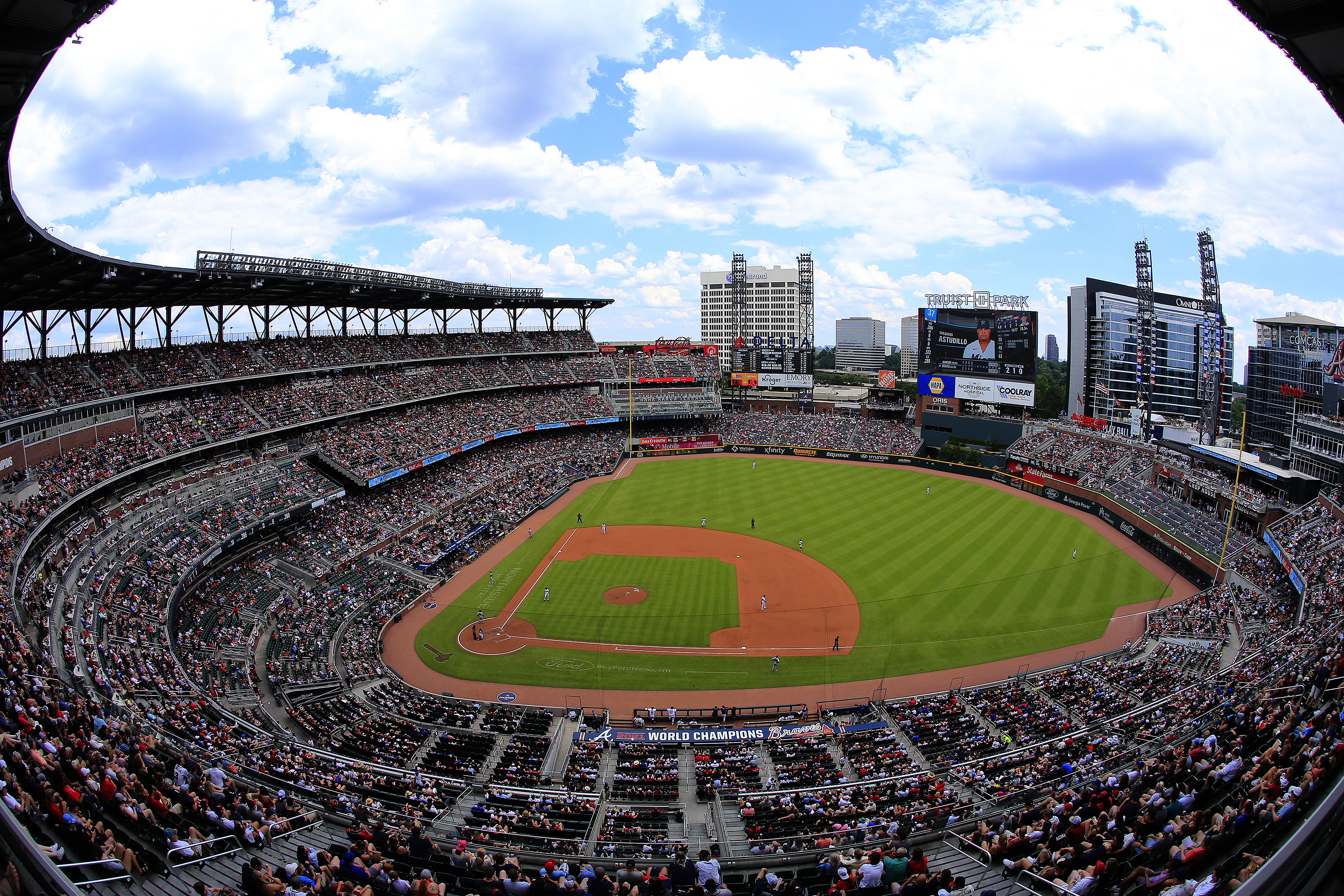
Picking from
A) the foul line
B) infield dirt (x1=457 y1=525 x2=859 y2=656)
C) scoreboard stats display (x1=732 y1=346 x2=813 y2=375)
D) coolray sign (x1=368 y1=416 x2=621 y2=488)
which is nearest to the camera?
infield dirt (x1=457 y1=525 x2=859 y2=656)

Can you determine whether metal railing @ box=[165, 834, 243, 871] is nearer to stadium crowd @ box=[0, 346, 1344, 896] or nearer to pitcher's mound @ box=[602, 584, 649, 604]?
stadium crowd @ box=[0, 346, 1344, 896]

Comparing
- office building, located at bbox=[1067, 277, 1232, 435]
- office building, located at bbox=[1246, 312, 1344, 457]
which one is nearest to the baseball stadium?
office building, located at bbox=[1246, 312, 1344, 457]

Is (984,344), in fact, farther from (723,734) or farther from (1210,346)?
(723,734)

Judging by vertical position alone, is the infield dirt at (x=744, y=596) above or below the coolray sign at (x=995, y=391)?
below

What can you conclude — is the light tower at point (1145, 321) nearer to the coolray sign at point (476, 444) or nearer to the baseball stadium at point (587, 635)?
the baseball stadium at point (587, 635)

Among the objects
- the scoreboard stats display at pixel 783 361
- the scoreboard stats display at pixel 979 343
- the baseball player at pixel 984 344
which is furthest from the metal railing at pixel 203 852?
the scoreboard stats display at pixel 783 361
